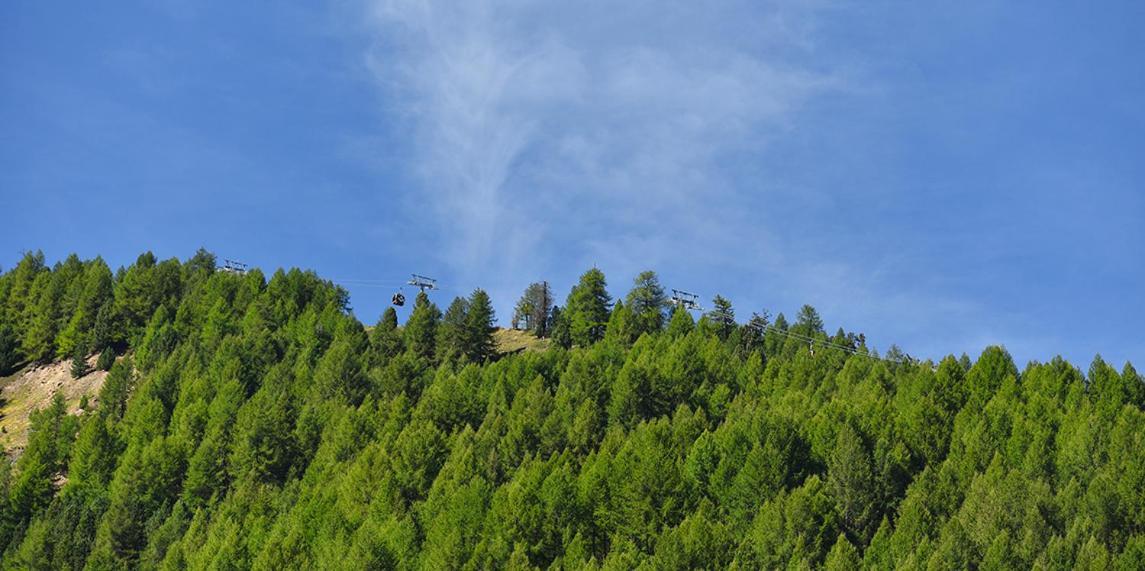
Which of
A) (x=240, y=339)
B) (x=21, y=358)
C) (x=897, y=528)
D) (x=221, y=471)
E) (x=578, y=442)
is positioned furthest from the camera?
(x=21, y=358)

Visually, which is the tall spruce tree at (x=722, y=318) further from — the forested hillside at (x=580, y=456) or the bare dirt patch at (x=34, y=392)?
the bare dirt patch at (x=34, y=392)

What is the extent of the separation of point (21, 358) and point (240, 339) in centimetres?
4900

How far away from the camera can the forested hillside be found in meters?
93.8

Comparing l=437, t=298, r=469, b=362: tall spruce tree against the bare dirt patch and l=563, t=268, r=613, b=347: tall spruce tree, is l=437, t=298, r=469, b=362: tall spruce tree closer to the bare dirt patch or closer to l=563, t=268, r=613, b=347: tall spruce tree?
l=563, t=268, r=613, b=347: tall spruce tree

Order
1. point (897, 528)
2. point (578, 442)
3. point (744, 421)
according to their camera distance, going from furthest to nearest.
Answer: point (578, 442), point (744, 421), point (897, 528)

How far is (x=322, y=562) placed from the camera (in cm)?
9925

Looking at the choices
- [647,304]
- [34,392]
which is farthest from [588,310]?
[34,392]

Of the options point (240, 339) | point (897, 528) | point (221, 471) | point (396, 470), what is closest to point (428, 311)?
point (240, 339)

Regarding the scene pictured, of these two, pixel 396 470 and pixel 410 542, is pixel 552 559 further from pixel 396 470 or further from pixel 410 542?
pixel 396 470

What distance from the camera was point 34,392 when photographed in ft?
602

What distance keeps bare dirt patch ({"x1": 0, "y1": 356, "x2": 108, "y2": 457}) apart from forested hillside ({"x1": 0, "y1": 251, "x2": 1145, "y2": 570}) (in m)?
4.66

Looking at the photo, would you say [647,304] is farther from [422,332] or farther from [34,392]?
[34,392]

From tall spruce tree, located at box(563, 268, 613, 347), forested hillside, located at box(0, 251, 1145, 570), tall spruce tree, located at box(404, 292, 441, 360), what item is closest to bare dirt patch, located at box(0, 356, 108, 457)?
forested hillside, located at box(0, 251, 1145, 570)

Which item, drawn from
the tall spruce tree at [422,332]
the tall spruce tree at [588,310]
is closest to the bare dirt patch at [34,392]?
the tall spruce tree at [422,332]
